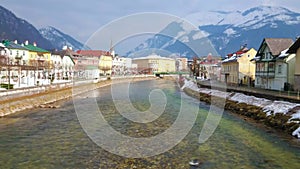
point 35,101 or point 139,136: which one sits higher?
point 35,101

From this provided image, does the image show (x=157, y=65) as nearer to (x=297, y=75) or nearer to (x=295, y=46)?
(x=297, y=75)

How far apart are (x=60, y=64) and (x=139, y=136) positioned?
60777 millimetres

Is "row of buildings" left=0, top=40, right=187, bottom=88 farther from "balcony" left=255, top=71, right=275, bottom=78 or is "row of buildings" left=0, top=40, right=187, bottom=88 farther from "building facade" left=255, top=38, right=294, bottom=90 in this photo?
"building facade" left=255, top=38, right=294, bottom=90

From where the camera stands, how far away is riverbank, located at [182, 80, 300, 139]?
16984 millimetres

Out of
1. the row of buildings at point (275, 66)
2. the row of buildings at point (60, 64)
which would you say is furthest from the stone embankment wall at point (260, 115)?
the row of buildings at point (60, 64)

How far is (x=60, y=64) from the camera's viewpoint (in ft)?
235

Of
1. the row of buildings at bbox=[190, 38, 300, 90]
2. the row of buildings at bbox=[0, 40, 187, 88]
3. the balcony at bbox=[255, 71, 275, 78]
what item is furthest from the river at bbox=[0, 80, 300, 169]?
the row of buildings at bbox=[0, 40, 187, 88]

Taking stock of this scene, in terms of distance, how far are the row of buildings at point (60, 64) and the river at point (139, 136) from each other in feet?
62.4

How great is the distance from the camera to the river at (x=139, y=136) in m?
10.8

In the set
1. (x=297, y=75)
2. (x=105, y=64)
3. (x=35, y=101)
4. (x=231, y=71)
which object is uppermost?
(x=105, y=64)

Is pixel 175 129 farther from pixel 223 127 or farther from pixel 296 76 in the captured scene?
pixel 296 76

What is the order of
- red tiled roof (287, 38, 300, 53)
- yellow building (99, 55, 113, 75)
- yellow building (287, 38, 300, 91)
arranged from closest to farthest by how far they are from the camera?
red tiled roof (287, 38, 300, 53), yellow building (287, 38, 300, 91), yellow building (99, 55, 113, 75)

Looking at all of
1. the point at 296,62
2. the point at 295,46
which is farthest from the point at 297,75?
the point at 295,46

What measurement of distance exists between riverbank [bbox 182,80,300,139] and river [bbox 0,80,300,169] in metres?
1.09
